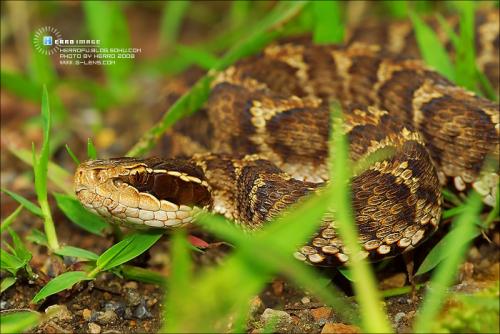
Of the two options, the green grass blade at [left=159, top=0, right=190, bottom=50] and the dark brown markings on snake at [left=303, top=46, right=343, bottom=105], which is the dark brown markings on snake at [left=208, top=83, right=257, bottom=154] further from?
the green grass blade at [left=159, top=0, right=190, bottom=50]

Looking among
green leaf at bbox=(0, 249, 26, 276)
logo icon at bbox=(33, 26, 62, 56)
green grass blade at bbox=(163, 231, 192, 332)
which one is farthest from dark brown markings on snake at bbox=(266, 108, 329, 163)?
logo icon at bbox=(33, 26, 62, 56)

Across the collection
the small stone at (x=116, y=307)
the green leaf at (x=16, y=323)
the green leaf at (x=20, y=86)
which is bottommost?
the small stone at (x=116, y=307)

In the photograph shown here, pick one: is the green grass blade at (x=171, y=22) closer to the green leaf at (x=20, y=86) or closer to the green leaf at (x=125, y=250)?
the green leaf at (x=20, y=86)

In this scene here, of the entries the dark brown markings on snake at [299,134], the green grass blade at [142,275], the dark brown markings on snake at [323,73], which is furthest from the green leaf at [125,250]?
the dark brown markings on snake at [323,73]

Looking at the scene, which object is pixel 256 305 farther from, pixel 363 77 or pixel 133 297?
pixel 363 77

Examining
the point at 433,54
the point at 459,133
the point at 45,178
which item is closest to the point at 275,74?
the point at 433,54

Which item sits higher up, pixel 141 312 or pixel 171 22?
pixel 171 22
